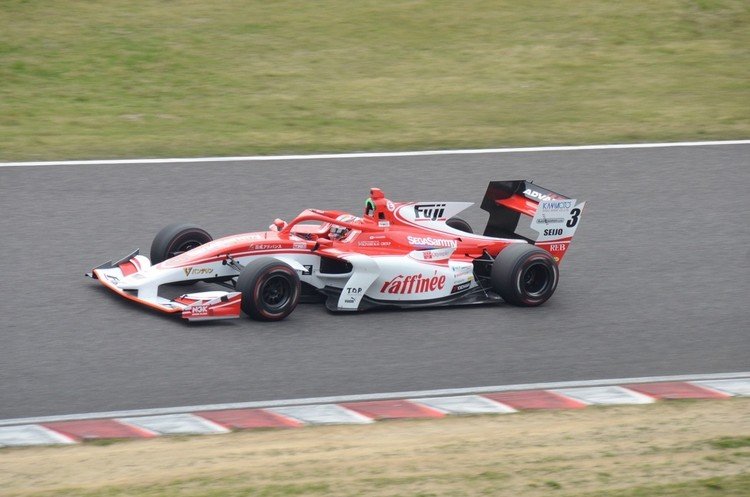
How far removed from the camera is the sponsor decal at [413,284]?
9.59 m

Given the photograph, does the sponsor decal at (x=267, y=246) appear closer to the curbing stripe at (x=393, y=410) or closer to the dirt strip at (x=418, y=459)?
the curbing stripe at (x=393, y=410)

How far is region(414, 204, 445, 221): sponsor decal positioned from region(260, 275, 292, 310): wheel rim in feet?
4.75

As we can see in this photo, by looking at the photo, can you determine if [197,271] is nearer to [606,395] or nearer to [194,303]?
[194,303]

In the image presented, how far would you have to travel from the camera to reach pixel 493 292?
10.0 meters

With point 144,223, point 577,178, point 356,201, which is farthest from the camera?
point 577,178

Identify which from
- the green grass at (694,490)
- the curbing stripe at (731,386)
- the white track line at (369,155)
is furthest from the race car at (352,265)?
the white track line at (369,155)

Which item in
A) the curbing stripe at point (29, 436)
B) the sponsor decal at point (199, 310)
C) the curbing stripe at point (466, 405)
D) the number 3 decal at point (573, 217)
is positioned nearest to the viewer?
the curbing stripe at point (29, 436)

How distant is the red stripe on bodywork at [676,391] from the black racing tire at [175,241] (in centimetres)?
382

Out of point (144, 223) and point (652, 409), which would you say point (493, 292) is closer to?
point (652, 409)

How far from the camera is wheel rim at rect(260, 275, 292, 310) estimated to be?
916 centimetres

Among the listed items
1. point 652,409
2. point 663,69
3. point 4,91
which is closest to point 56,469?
point 652,409

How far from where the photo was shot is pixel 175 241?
9.94 metres

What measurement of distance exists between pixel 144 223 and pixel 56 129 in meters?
3.95

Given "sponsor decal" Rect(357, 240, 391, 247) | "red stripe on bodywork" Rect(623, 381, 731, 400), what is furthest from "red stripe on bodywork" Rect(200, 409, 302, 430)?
"red stripe on bodywork" Rect(623, 381, 731, 400)
